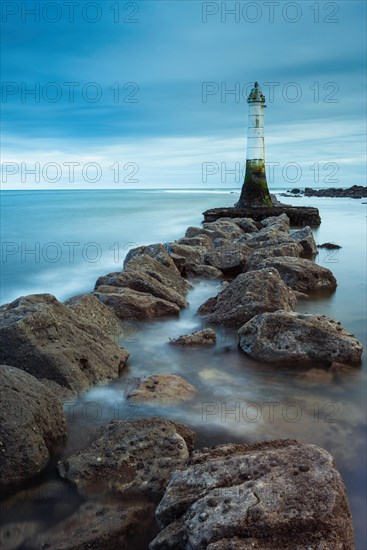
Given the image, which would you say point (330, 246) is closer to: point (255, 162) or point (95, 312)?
point (255, 162)

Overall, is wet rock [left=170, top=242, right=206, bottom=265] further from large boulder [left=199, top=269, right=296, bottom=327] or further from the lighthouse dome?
the lighthouse dome

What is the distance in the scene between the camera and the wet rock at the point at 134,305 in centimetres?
771

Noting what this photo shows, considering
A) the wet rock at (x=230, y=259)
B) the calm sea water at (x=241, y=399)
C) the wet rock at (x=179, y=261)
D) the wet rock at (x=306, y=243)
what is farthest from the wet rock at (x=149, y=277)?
the wet rock at (x=306, y=243)

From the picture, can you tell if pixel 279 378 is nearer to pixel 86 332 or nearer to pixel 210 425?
pixel 210 425

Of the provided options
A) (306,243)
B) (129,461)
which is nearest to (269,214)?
(306,243)

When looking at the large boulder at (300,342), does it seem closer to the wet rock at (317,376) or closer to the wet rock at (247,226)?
the wet rock at (317,376)

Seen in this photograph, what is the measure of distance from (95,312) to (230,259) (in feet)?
17.8

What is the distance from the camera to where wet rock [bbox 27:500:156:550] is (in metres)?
2.98

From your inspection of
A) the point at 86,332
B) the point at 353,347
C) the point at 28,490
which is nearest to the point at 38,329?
the point at 86,332

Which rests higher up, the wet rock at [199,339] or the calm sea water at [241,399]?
the wet rock at [199,339]

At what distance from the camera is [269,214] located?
2300 cm

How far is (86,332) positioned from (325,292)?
18.4 feet

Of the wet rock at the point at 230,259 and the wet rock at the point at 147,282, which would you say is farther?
the wet rock at the point at 230,259

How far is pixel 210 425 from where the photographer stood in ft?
14.8
